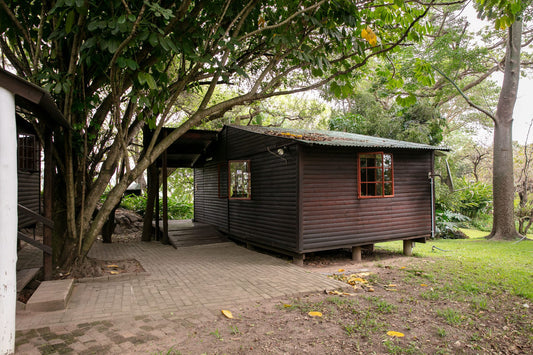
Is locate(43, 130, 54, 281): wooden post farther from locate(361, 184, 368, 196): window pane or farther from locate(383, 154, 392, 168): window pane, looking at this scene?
locate(383, 154, 392, 168): window pane

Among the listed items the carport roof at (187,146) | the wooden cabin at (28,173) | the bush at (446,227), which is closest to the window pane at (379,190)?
the carport roof at (187,146)

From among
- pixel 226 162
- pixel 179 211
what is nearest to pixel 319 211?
pixel 226 162

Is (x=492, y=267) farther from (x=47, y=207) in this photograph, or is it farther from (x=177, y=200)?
(x=177, y=200)

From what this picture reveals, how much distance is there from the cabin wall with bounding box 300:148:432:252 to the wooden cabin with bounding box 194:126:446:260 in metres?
0.02

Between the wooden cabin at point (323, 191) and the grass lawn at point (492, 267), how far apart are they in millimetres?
1568

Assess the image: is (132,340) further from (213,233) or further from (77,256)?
(213,233)

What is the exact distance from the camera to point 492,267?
7.71 m

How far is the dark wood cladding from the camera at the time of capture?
7.90 meters

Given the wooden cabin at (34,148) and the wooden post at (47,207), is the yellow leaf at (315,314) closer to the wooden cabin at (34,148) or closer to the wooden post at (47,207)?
the wooden cabin at (34,148)

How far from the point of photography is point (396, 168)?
9.07 metres

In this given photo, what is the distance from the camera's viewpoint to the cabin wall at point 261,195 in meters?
7.79

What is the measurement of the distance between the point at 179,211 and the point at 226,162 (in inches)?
332

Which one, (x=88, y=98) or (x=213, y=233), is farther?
(x=213, y=233)

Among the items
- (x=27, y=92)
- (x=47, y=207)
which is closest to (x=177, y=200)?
(x=47, y=207)
